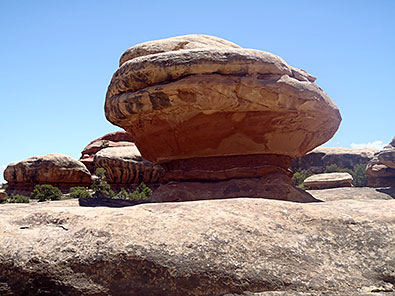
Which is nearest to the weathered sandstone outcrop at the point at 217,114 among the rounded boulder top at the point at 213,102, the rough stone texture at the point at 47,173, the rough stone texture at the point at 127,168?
the rounded boulder top at the point at 213,102

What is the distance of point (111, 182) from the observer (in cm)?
1541

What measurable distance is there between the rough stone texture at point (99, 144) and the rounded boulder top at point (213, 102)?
20363mm

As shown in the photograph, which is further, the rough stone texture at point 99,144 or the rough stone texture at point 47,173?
the rough stone texture at point 99,144

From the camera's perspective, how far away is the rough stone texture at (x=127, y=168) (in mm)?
15242

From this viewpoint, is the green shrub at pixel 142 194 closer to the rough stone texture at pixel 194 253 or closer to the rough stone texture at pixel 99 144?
the rough stone texture at pixel 194 253

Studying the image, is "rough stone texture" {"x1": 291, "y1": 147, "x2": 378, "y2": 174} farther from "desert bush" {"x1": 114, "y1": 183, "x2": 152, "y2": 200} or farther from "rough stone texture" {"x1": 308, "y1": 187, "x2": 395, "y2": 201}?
"rough stone texture" {"x1": 308, "y1": 187, "x2": 395, "y2": 201}

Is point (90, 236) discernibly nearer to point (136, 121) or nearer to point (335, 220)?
point (335, 220)

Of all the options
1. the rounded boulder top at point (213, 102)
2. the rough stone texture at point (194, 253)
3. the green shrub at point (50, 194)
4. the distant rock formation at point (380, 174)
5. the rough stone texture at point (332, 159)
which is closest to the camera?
the rough stone texture at point (194, 253)

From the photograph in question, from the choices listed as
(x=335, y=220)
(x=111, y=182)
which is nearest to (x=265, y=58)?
(x=335, y=220)

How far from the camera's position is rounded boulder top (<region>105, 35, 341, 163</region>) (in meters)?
4.19

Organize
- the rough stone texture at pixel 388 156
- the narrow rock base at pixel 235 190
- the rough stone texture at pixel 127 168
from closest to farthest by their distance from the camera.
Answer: the narrow rock base at pixel 235 190, the rough stone texture at pixel 388 156, the rough stone texture at pixel 127 168

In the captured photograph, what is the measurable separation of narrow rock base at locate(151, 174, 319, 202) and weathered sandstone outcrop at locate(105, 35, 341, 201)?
0.01m

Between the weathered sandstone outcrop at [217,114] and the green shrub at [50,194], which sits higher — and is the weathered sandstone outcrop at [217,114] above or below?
above

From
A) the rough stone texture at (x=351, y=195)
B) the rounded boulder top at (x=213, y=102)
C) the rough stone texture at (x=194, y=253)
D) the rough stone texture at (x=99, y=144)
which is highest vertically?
the rounded boulder top at (x=213, y=102)
